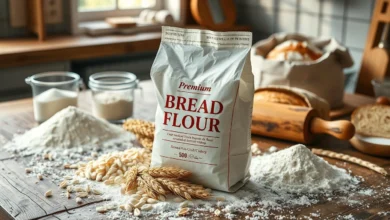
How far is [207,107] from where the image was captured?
1105mm

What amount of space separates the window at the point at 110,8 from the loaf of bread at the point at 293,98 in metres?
1.65

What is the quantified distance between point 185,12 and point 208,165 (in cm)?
210

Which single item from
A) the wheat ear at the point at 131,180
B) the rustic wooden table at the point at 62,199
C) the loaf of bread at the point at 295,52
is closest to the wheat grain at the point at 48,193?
the rustic wooden table at the point at 62,199

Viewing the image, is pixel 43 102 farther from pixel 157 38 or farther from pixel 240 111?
pixel 157 38

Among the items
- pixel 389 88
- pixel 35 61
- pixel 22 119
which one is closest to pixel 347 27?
pixel 389 88

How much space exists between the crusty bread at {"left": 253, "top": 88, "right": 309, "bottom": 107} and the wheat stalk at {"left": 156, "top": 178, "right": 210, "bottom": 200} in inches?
20.5

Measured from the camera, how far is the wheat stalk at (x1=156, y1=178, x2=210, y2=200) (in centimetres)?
110

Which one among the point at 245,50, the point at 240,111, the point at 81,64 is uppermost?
the point at 245,50

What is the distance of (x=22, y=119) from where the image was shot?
1669 mm

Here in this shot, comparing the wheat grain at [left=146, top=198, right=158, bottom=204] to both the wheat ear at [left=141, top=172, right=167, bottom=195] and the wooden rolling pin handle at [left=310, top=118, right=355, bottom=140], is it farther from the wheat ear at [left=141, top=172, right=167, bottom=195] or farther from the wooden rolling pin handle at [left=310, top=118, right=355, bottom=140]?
the wooden rolling pin handle at [left=310, top=118, right=355, bottom=140]

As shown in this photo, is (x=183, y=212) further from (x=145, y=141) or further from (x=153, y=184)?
(x=145, y=141)

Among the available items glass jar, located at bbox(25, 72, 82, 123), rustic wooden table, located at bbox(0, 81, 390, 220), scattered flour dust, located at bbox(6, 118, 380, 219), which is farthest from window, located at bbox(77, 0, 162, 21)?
scattered flour dust, located at bbox(6, 118, 380, 219)

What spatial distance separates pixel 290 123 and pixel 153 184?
1.58 feet

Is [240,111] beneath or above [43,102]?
Answer: above
